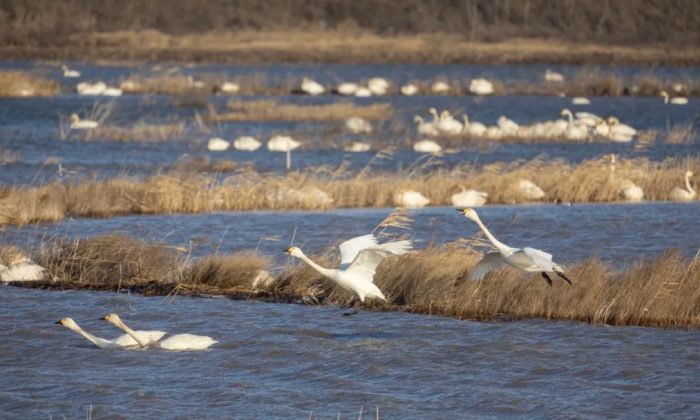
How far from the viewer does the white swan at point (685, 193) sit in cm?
2350

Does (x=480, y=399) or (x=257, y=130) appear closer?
(x=480, y=399)

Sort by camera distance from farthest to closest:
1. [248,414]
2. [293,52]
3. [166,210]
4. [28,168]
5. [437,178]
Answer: [293,52] < [28,168] < [437,178] < [166,210] < [248,414]

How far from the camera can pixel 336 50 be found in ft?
240

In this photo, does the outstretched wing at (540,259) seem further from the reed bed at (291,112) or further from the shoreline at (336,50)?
the shoreline at (336,50)

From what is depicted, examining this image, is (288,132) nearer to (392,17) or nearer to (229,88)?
(229,88)

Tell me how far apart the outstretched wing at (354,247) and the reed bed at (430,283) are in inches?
59.7

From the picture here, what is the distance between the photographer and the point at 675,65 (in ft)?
224

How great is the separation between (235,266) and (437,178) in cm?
917

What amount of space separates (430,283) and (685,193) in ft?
33.9

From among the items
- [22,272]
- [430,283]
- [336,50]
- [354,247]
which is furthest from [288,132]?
[336,50]

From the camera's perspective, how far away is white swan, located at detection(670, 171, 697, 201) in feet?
77.1

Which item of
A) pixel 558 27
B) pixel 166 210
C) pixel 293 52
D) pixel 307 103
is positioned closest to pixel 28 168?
pixel 166 210

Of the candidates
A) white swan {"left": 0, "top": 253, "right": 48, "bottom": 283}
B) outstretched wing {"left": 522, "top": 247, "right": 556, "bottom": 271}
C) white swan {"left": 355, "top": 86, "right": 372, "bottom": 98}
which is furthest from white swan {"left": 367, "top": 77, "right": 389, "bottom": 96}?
outstretched wing {"left": 522, "top": 247, "right": 556, "bottom": 271}

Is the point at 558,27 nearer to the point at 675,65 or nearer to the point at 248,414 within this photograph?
the point at 675,65
